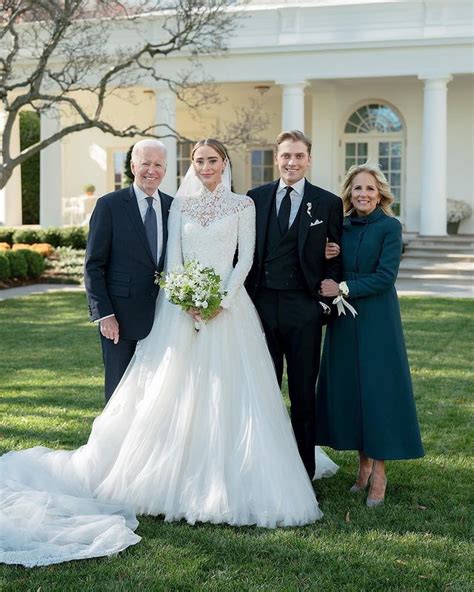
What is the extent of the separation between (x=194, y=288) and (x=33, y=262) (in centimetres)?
1326

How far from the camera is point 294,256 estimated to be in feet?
15.7

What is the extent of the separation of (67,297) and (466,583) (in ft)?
38.7

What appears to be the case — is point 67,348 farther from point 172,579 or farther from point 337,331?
point 172,579

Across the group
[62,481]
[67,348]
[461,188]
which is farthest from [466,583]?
[461,188]

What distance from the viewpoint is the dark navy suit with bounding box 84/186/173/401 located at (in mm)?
4801

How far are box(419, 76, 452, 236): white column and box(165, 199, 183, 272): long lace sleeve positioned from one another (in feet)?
46.2

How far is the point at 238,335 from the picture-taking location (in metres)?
4.72

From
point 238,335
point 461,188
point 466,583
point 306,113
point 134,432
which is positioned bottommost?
point 466,583

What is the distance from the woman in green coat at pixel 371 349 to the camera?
4746 millimetres

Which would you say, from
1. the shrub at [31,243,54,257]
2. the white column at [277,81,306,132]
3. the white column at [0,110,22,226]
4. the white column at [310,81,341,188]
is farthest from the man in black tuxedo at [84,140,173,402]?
the white column at [0,110,22,226]

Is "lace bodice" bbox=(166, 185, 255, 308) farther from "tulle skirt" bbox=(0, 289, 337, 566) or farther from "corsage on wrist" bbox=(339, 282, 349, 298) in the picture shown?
"corsage on wrist" bbox=(339, 282, 349, 298)

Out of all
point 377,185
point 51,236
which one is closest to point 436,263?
point 51,236

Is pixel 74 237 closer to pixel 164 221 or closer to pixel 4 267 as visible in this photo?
pixel 4 267

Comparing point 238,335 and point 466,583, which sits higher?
point 238,335
